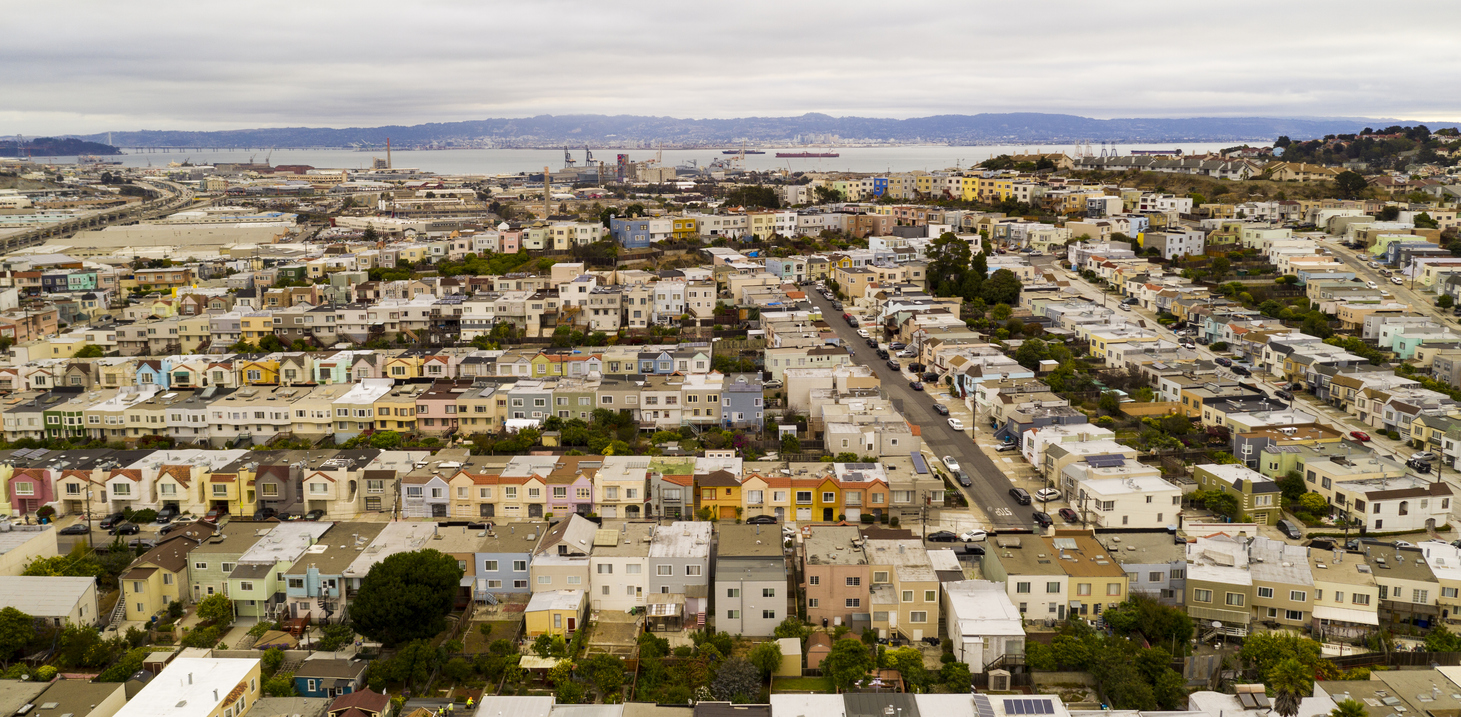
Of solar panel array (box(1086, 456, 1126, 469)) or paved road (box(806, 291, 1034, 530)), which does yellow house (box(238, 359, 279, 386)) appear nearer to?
paved road (box(806, 291, 1034, 530))

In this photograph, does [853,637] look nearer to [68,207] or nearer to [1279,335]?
[1279,335]

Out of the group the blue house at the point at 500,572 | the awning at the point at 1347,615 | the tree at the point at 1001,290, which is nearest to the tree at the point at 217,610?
the blue house at the point at 500,572

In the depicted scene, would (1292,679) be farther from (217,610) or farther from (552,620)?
(217,610)

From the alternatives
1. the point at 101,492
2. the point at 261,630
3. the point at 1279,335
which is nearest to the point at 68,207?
the point at 101,492

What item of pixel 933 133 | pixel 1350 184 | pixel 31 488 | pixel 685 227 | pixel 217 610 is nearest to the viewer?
pixel 217 610

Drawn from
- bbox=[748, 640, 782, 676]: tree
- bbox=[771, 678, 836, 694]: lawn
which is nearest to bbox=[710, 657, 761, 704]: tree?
bbox=[748, 640, 782, 676]: tree

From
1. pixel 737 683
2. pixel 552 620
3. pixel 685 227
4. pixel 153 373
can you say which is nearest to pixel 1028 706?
pixel 737 683
